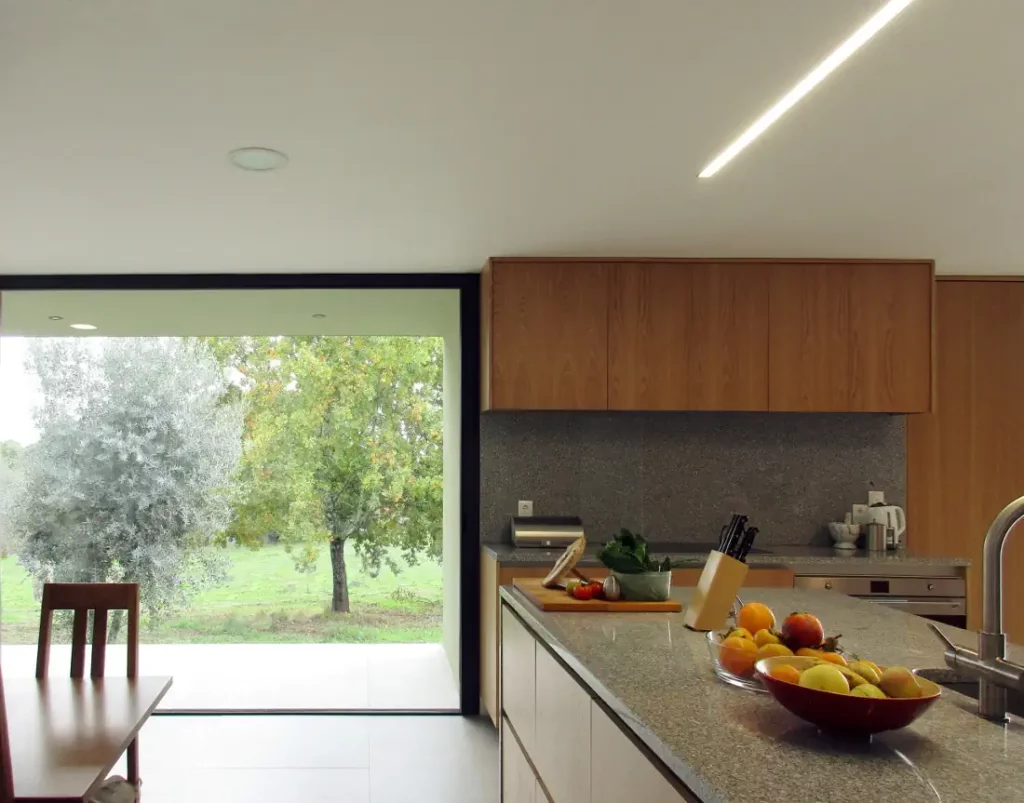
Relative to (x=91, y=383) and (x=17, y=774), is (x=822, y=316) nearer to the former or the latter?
(x=17, y=774)

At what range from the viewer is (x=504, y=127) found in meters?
2.89

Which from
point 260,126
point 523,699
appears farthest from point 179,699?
point 260,126

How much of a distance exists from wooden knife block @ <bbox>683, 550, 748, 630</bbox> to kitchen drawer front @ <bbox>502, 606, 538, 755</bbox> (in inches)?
20.4

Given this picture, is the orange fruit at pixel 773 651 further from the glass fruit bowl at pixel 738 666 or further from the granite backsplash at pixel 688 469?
the granite backsplash at pixel 688 469

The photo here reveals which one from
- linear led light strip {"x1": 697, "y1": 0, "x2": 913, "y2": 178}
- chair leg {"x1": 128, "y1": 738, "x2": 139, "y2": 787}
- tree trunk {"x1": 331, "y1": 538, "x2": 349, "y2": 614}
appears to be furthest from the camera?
tree trunk {"x1": 331, "y1": 538, "x2": 349, "y2": 614}

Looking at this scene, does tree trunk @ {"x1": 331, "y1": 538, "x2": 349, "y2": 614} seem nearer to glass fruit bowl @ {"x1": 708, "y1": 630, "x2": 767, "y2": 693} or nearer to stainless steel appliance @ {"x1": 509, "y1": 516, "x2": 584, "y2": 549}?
stainless steel appliance @ {"x1": 509, "y1": 516, "x2": 584, "y2": 549}

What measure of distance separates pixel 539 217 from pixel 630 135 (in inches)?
40.0

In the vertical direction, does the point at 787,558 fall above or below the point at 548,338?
below

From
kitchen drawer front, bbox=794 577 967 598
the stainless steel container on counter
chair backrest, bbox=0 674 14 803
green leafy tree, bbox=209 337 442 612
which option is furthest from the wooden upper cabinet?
green leafy tree, bbox=209 337 442 612

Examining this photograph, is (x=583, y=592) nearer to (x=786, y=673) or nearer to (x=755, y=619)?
(x=755, y=619)

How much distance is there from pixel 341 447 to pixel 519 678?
774cm

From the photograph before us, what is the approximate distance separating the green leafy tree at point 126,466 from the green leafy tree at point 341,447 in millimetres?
605

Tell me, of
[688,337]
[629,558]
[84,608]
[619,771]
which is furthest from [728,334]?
[619,771]

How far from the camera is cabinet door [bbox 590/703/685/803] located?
1.49 metres
